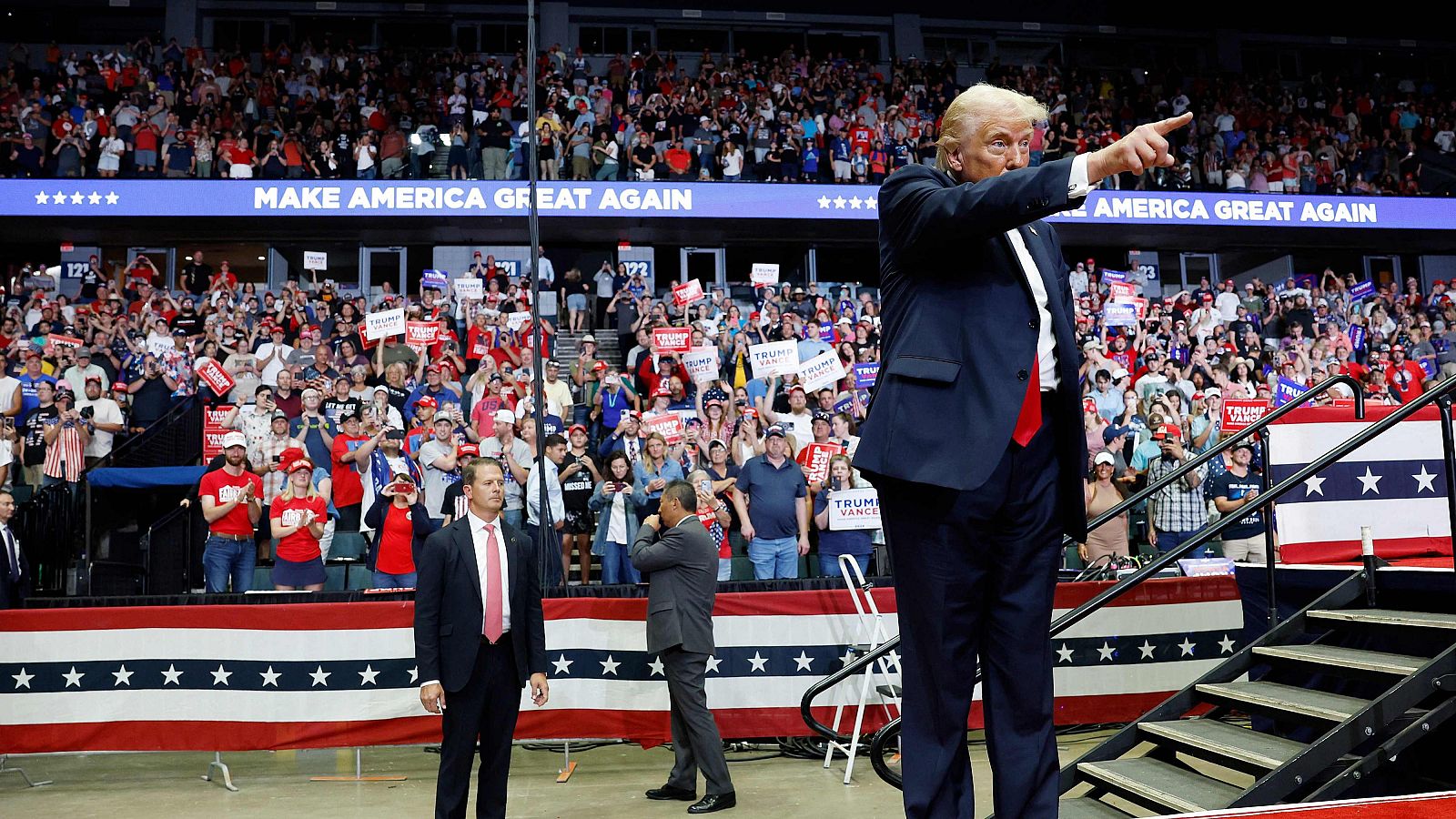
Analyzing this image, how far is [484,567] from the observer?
5.81m

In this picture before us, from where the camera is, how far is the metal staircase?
12.8ft

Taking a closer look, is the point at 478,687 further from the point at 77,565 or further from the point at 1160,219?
the point at 1160,219

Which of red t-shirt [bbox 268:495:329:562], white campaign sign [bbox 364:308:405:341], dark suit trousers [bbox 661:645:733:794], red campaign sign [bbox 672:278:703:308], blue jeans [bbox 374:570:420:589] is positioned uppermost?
red campaign sign [bbox 672:278:703:308]

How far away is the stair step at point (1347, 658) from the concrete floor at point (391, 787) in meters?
2.04

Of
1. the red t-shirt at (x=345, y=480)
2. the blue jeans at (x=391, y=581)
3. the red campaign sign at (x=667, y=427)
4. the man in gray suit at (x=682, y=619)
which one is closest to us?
the man in gray suit at (x=682, y=619)

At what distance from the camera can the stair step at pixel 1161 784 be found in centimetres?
→ 382

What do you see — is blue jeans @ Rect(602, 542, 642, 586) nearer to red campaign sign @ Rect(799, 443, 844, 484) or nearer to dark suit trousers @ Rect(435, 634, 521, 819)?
red campaign sign @ Rect(799, 443, 844, 484)

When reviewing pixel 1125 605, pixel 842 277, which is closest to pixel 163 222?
pixel 842 277

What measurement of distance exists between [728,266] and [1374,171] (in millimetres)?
14095

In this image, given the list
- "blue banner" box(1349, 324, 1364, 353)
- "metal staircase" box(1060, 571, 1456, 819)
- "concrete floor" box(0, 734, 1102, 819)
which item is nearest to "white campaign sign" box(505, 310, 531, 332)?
"concrete floor" box(0, 734, 1102, 819)

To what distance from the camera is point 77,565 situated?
12117 millimetres

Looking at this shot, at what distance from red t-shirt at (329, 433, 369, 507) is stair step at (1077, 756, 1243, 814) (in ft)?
27.8

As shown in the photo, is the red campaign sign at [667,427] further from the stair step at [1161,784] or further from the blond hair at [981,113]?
the blond hair at [981,113]

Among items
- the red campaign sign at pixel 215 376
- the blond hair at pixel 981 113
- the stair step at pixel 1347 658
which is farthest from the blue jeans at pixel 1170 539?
the red campaign sign at pixel 215 376
